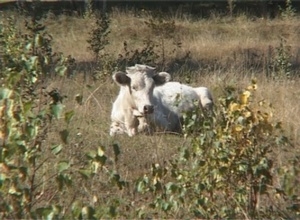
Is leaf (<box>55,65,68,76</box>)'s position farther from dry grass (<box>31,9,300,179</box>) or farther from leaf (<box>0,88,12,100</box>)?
dry grass (<box>31,9,300,179</box>)

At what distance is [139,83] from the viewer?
11.7 metres

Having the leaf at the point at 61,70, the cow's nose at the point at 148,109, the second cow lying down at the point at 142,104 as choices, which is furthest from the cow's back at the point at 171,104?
the leaf at the point at 61,70

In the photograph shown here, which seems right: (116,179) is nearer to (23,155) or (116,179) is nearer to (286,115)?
(23,155)

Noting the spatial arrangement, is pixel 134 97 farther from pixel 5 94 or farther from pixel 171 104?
pixel 5 94

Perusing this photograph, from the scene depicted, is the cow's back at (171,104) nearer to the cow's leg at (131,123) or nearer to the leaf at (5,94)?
the cow's leg at (131,123)

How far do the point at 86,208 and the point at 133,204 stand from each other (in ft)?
5.15

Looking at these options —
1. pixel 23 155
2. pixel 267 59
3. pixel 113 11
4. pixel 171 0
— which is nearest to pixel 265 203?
pixel 23 155

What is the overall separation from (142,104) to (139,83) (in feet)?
1.25

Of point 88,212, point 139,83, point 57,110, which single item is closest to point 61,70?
point 57,110

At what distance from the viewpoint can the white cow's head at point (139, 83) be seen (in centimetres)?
1159

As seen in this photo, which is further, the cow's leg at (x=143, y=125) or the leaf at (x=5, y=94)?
the cow's leg at (x=143, y=125)

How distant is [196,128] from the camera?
6801 mm

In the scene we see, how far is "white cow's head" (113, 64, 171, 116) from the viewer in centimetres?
1159

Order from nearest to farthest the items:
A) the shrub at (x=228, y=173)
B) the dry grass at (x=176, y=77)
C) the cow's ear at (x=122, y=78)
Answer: the shrub at (x=228, y=173), the dry grass at (x=176, y=77), the cow's ear at (x=122, y=78)
